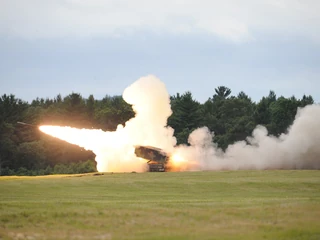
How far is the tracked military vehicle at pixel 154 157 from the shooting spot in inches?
2463

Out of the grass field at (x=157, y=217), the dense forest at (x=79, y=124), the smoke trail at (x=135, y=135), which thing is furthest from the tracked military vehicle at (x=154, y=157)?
the grass field at (x=157, y=217)

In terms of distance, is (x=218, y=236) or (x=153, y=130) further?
(x=153, y=130)

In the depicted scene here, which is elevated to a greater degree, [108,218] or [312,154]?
[312,154]

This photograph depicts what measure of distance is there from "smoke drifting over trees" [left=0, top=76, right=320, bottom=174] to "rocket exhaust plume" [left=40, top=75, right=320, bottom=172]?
102 mm

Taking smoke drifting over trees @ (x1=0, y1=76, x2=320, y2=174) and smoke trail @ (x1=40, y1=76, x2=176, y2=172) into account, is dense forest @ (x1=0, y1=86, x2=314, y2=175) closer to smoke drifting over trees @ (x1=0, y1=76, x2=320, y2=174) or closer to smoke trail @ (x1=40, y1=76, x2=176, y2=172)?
smoke drifting over trees @ (x1=0, y1=76, x2=320, y2=174)

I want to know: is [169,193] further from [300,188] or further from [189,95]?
[189,95]

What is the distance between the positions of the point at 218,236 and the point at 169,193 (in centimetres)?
1787

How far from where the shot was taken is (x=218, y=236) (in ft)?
69.1

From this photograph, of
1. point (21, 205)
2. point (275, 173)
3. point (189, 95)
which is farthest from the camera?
point (189, 95)

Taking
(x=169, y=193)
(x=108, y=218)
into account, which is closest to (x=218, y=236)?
(x=108, y=218)

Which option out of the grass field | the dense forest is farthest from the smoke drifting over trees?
the grass field

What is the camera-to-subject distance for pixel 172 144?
217ft

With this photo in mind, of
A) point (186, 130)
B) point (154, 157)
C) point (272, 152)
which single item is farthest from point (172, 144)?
point (186, 130)

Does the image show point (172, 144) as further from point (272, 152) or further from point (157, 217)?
point (157, 217)
